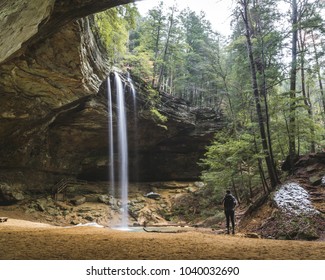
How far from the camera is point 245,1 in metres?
10.8

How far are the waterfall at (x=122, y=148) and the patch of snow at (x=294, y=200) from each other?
1024 cm

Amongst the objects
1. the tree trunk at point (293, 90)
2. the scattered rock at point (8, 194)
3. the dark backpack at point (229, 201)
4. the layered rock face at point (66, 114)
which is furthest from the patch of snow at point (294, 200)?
the scattered rock at point (8, 194)

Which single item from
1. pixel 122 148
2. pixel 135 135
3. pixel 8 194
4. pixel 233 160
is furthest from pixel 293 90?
pixel 8 194

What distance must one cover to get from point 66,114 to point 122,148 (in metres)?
6.20

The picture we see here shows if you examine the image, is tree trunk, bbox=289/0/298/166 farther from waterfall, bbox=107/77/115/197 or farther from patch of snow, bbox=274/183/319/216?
waterfall, bbox=107/77/115/197

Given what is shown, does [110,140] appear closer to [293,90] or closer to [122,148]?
[122,148]

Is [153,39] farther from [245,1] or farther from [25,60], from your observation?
[25,60]

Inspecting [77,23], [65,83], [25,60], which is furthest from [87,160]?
[77,23]

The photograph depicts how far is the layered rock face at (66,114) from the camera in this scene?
26.0 feet

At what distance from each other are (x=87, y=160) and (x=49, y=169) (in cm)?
325

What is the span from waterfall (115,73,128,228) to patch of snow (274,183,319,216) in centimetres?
1024

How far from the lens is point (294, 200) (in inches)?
338

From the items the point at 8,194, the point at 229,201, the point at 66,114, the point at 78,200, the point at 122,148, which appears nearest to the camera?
the point at 229,201

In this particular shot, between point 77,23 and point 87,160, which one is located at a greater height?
point 77,23
